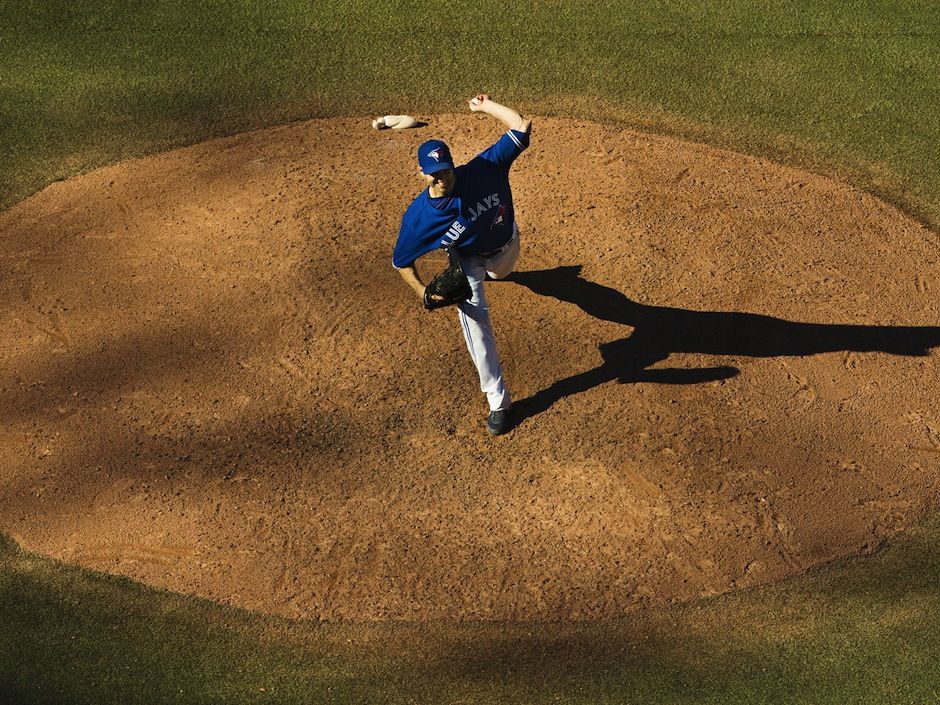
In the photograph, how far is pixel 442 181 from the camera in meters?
7.16

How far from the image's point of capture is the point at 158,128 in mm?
10781

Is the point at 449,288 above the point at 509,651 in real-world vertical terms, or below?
above

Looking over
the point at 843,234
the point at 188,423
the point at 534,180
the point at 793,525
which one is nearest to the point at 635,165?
the point at 534,180

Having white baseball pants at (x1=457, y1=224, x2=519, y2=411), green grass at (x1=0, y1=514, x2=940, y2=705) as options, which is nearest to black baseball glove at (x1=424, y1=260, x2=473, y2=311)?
white baseball pants at (x1=457, y1=224, x2=519, y2=411)

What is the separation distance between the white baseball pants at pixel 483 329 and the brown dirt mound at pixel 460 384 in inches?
12.7

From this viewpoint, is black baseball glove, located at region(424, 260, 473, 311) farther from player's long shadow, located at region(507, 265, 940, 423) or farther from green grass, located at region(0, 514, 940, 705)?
green grass, located at region(0, 514, 940, 705)

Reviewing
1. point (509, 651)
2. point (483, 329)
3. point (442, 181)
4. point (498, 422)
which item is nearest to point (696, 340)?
point (498, 422)

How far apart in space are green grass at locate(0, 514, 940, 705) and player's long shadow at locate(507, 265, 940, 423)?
6.07 ft

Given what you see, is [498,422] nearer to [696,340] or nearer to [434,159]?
[696,340]

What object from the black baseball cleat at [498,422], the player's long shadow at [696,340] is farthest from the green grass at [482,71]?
the black baseball cleat at [498,422]

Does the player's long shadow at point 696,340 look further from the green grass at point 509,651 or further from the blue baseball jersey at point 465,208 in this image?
the green grass at point 509,651

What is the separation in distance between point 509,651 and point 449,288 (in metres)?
2.43

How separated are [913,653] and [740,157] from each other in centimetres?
506

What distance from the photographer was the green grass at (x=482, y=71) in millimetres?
10484
